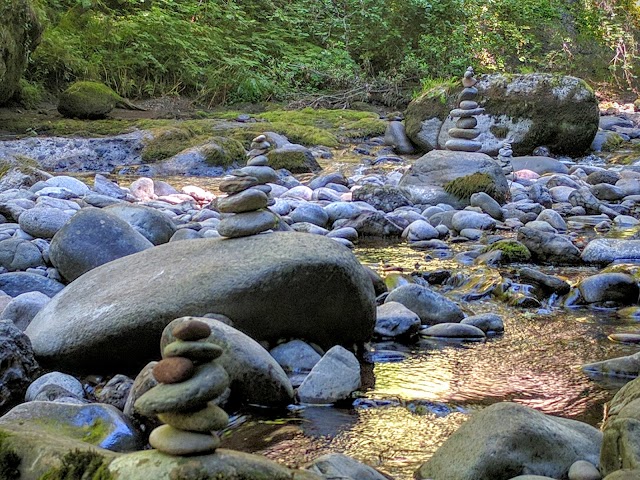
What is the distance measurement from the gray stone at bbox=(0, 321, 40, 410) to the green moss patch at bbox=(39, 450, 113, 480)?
1521 millimetres

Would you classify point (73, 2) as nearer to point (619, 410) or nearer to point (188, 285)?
point (188, 285)

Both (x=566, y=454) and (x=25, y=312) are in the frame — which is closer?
(x=566, y=454)

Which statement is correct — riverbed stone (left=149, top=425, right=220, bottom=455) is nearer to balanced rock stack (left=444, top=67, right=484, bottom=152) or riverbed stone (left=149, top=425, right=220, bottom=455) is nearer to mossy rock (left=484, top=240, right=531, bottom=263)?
mossy rock (left=484, top=240, right=531, bottom=263)

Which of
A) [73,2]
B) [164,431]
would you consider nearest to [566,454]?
[164,431]

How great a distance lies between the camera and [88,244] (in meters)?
5.19

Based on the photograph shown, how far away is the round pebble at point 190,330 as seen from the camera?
2.15m

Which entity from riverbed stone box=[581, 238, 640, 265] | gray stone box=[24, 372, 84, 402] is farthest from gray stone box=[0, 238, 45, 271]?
riverbed stone box=[581, 238, 640, 265]

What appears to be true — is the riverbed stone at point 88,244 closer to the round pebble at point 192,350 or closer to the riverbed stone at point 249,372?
the riverbed stone at point 249,372

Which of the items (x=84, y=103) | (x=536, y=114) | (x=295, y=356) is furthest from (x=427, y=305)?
(x=84, y=103)

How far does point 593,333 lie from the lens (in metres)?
4.61

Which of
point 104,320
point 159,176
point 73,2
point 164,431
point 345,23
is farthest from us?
point 345,23

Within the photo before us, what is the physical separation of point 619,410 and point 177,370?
166 centimetres

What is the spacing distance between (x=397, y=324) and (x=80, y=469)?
267 centimetres

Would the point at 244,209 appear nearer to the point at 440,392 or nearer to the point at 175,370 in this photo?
the point at 440,392
